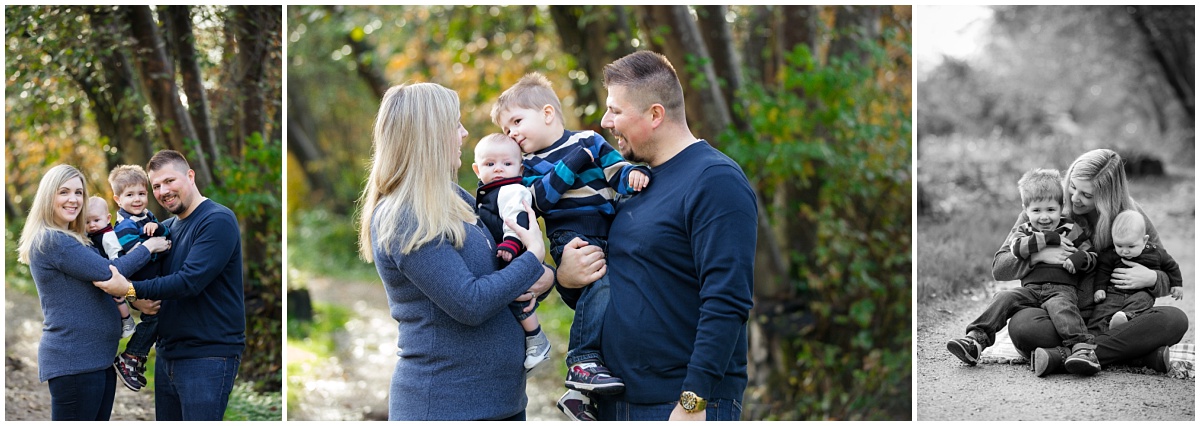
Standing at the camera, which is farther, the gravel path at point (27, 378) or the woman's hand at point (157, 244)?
the gravel path at point (27, 378)

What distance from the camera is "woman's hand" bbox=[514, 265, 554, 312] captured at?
2.79 metres

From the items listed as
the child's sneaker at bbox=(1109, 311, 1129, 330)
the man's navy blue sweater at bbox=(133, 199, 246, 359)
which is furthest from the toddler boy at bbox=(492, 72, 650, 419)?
the child's sneaker at bbox=(1109, 311, 1129, 330)

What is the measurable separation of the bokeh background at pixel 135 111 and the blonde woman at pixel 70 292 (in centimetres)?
26

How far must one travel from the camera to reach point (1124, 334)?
337 centimetres

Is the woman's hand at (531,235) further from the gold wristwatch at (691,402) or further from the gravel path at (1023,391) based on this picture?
the gravel path at (1023,391)

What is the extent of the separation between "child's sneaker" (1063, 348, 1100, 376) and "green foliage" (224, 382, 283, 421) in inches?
132

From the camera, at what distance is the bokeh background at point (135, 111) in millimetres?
3910

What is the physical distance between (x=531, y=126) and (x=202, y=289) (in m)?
1.44

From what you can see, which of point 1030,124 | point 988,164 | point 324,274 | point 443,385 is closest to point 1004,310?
point 988,164

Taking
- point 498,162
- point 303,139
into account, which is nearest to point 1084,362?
point 498,162

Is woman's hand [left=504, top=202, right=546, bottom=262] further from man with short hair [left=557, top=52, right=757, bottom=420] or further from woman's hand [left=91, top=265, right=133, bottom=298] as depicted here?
woman's hand [left=91, top=265, right=133, bottom=298]

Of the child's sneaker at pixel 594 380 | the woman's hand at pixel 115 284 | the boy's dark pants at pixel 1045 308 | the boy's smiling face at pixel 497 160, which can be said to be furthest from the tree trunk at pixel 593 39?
the child's sneaker at pixel 594 380

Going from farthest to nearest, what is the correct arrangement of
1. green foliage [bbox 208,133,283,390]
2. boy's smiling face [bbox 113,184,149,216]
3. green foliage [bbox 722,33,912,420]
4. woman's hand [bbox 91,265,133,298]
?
green foliage [bbox 722,33,912,420] < green foliage [bbox 208,133,283,390] < boy's smiling face [bbox 113,184,149,216] < woman's hand [bbox 91,265,133,298]

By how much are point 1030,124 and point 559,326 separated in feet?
21.5
